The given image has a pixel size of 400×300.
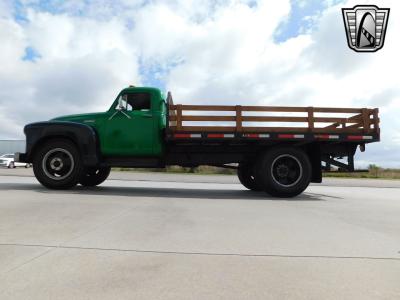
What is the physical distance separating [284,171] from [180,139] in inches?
98.0

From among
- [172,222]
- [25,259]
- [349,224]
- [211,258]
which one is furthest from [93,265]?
[349,224]

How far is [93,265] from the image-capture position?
289 cm

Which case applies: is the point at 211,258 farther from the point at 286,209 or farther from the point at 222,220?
the point at 286,209

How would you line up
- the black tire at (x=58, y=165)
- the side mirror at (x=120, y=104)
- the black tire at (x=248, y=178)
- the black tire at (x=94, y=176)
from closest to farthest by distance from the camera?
the black tire at (x=58, y=165), the side mirror at (x=120, y=104), the black tire at (x=94, y=176), the black tire at (x=248, y=178)

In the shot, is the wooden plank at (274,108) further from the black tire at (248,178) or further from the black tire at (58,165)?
the black tire at (58,165)

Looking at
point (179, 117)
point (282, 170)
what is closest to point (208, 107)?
point (179, 117)

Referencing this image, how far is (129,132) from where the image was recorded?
875 centimetres

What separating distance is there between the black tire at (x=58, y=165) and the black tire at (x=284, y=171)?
4.19m

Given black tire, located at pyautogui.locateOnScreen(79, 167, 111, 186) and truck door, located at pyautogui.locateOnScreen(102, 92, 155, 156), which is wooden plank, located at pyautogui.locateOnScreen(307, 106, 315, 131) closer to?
truck door, located at pyautogui.locateOnScreen(102, 92, 155, 156)

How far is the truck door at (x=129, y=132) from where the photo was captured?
870 cm

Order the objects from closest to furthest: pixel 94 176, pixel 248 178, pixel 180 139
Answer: pixel 180 139, pixel 94 176, pixel 248 178

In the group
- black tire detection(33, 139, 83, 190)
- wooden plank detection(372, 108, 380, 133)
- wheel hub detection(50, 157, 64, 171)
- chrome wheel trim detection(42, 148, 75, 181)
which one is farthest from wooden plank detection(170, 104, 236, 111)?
wooden plank detection(372, 108, 380, 133)

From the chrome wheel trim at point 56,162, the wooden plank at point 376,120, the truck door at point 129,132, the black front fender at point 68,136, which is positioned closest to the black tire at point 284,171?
the wooden plank at point 376,120

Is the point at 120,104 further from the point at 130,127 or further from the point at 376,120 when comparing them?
the point at 376,120
